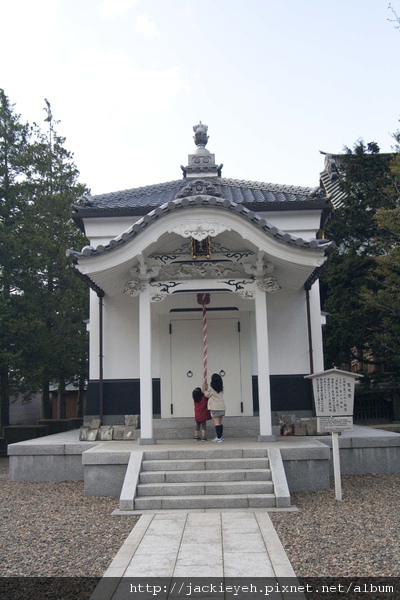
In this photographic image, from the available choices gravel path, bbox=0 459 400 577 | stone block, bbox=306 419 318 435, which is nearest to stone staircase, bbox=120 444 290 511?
gravel path, bbox=0 459 400 577

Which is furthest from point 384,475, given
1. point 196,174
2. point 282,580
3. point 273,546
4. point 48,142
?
point 48,142

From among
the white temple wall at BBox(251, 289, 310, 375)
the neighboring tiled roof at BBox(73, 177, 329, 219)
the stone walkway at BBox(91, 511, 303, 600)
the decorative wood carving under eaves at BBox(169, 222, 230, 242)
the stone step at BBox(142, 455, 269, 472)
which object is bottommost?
the stone walkway at BBox(91, 511, 303, 600)

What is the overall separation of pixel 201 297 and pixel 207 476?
4.35 m

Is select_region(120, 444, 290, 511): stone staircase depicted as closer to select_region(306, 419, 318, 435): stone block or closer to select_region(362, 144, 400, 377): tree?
select_region(306, 419, 318, 435): stone block

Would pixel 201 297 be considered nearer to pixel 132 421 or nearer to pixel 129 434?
pixel 132 421

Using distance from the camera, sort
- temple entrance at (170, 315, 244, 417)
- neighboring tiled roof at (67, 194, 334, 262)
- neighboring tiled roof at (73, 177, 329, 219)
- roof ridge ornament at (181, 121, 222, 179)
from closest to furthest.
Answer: neighboring tiled roof at (67, 194, 334, 262) < temple entrance at (170, 315, 244, 417) < neighboring tiled roof at (73, 177, 329, 219) < roof ridge ornament at (181, 121, 222, 179)

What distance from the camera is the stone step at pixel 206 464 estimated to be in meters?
9.02

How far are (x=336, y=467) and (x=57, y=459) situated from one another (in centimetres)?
535

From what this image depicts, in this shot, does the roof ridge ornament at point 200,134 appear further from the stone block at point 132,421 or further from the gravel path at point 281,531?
the gravel path at point 281,531

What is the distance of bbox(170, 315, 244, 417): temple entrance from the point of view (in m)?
12.5

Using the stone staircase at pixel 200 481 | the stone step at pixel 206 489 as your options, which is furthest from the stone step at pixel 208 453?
the stone step at pixel 206 489

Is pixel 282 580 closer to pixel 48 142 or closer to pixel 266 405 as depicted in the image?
pixel 266 405

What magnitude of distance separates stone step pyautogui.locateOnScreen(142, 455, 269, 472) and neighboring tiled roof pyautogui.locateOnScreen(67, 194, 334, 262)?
396 centimetres

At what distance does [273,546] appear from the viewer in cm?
605
